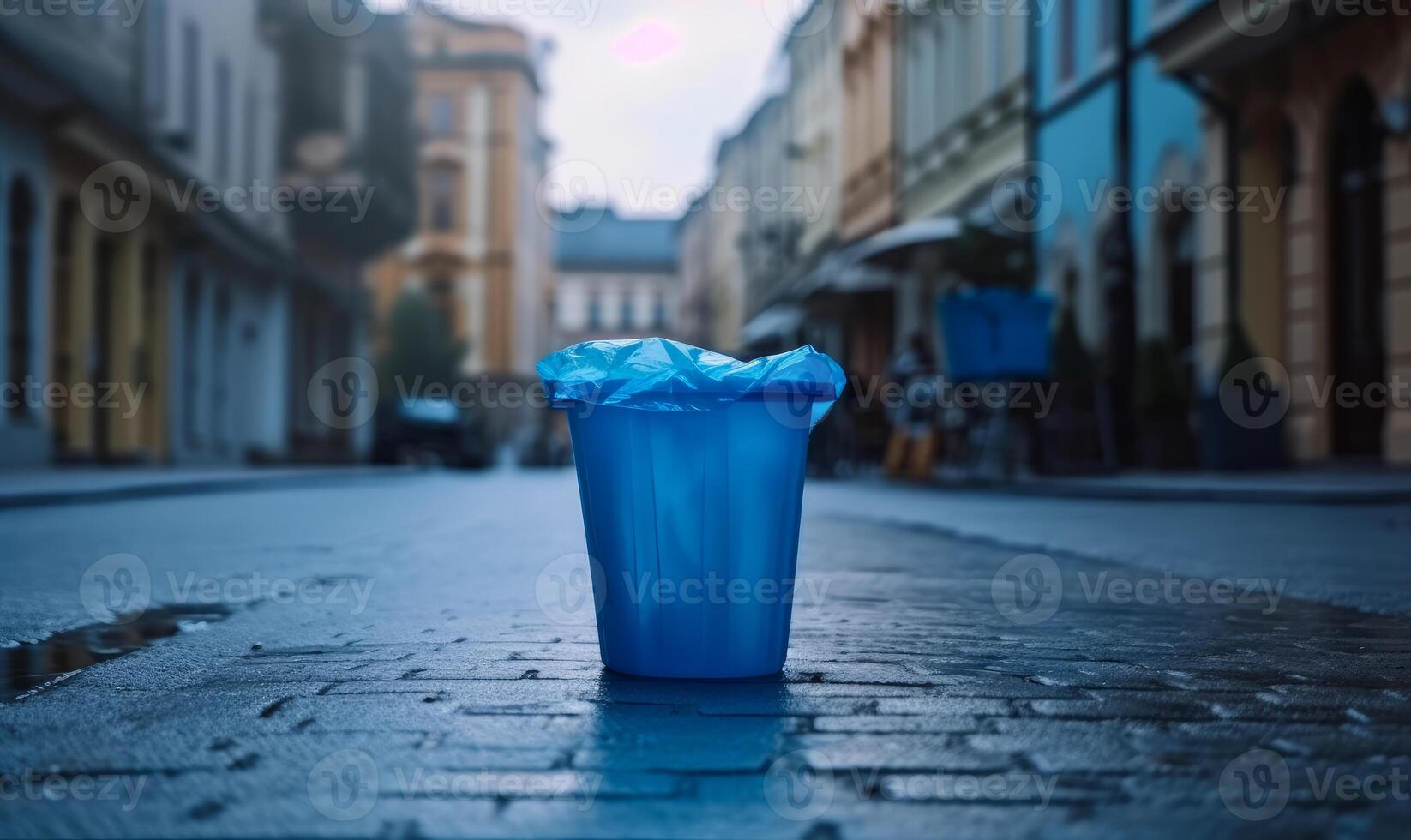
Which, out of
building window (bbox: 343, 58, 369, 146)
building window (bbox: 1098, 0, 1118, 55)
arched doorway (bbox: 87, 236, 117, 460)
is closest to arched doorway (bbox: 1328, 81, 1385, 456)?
building window (bbox: 1098, 0, 1118, 55)

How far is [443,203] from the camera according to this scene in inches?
2603

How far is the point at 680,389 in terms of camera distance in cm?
339

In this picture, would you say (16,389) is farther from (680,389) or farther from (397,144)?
(397,144)

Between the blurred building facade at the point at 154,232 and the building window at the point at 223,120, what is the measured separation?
0.13 feet

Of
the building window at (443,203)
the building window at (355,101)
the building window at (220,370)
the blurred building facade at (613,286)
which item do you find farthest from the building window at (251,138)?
the blurred building facade at (613,286)

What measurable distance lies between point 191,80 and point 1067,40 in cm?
1379

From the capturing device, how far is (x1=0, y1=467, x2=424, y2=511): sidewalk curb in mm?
12195

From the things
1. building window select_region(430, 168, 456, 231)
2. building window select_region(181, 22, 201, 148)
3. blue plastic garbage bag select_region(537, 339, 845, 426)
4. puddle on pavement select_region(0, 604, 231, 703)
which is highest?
building window select_region(430, 168, 456, 231)

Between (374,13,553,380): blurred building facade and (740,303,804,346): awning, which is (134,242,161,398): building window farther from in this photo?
(374,13,553,380): blurred building facade

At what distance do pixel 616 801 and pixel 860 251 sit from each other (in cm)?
1800

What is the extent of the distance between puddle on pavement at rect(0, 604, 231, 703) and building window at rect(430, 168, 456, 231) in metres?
61.7

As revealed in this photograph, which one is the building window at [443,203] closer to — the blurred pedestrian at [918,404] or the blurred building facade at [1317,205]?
the blurred pedestrian at [918,404]

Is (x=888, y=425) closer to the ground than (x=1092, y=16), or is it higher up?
closer to the ground

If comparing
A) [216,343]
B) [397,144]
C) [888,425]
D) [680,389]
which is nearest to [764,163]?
[397,144]
